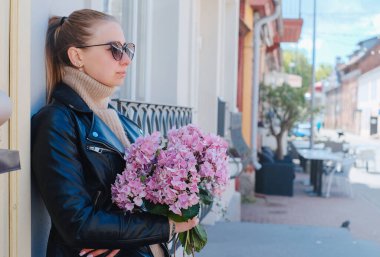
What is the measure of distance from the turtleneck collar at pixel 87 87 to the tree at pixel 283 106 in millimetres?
11720

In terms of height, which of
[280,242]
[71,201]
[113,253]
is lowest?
[280,242]

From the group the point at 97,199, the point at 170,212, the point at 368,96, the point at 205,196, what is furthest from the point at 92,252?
the point at 368,96

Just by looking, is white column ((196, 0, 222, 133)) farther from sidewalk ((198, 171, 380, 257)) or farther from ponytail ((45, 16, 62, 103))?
ponytail ((45, 16, 62, 103))

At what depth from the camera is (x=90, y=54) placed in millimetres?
1898

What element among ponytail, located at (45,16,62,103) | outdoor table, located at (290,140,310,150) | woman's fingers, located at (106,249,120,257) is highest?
ponytail, located at (45,16,62,103)

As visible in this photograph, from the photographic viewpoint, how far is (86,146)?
171 cm

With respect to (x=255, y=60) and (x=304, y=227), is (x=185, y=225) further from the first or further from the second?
(x=255, y=60)

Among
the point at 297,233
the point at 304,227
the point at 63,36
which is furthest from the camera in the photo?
the point at 304,227

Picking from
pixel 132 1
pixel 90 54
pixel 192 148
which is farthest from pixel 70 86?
pixel 132 1

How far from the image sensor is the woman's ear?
1.90 m

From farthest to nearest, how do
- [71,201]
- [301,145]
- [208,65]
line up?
[301,145]
[208,65]
[71,201]

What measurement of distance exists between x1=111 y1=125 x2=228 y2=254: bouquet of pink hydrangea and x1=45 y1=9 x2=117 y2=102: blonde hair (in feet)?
1.45

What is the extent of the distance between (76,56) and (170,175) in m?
0.58

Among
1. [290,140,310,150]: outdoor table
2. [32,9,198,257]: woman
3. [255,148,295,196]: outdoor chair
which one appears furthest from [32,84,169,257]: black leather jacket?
[290,140,310,150]: outdoor table
